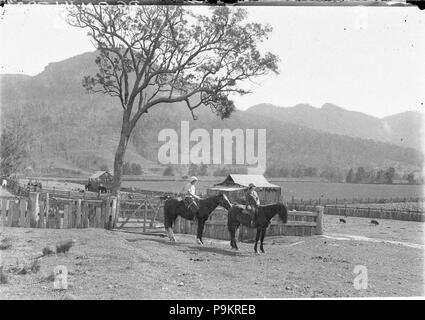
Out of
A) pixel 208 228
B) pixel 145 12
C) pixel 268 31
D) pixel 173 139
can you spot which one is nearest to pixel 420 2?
pixel 268 31

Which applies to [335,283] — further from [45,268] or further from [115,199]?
[115,199]

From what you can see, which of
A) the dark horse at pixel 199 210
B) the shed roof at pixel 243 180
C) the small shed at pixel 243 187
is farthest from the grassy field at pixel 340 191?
the dark horse at pixel 199 210

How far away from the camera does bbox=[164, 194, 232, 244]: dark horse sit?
13748mm

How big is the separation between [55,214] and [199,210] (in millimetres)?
5293

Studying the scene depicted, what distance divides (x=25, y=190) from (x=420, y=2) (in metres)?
29.2

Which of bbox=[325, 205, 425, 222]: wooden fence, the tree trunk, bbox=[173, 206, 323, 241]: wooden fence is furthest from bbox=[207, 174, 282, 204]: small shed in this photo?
bbox=[325, 205, 425, 222]: wooden fence

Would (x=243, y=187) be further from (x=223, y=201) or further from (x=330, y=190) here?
(x=330, y=190)

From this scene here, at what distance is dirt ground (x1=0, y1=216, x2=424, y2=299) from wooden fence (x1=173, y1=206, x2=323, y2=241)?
3.08 feet

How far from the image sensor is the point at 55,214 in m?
15.6

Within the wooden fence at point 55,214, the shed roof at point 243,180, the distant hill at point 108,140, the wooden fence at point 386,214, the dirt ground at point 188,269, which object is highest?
the distant hill at point 108,140

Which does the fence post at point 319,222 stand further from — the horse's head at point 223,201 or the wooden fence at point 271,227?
the horse's head at point 223,201

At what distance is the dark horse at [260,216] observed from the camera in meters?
13.6

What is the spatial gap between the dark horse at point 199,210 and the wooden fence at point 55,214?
2.37 m

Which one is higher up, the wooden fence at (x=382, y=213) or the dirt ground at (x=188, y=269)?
the dirt ground at (x=188, y=269)
